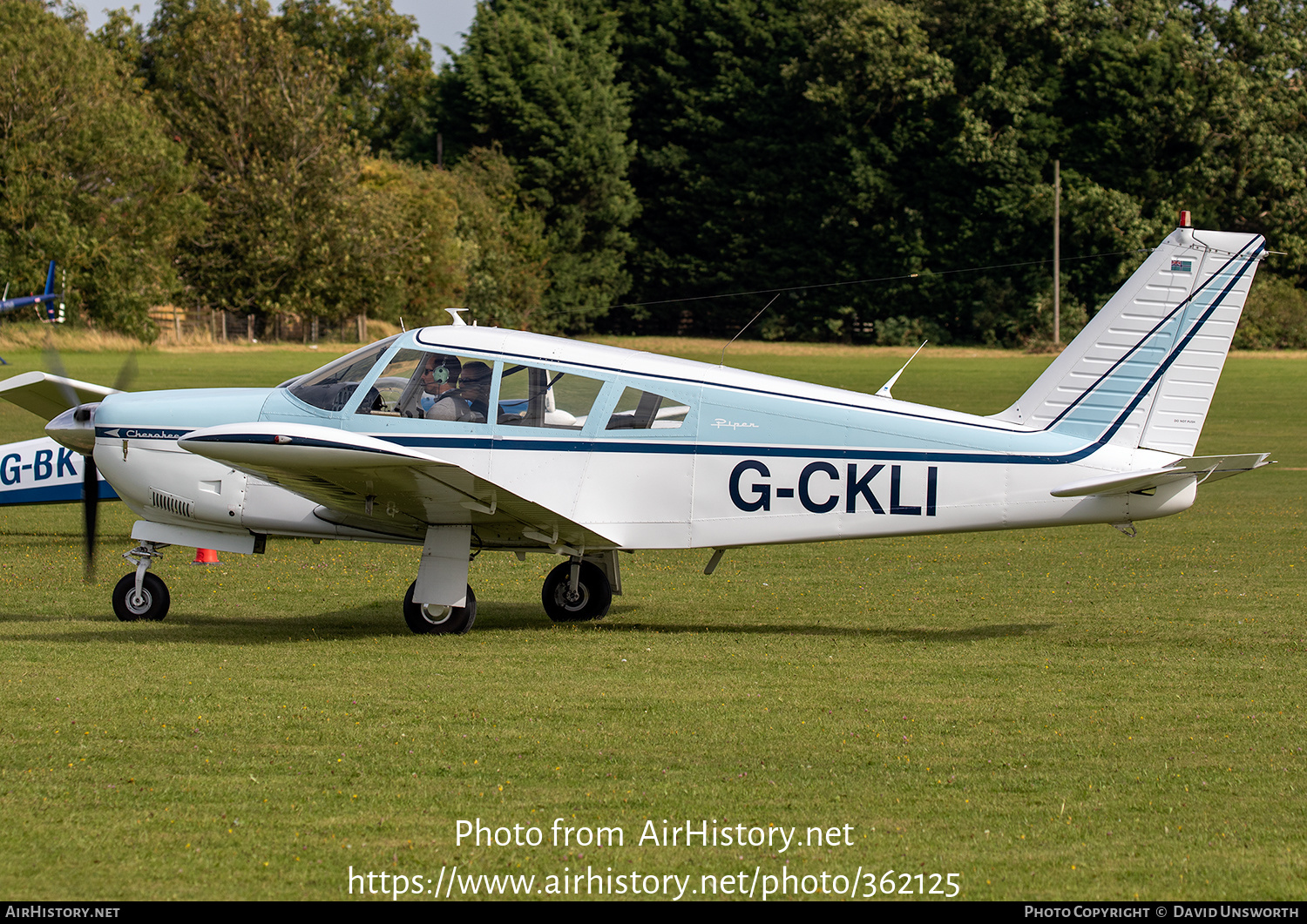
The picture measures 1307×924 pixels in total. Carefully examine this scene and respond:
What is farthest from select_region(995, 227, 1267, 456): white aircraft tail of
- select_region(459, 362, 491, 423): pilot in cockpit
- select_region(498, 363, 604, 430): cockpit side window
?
select_region(459, 362, 491, 423): pilot in cockpit

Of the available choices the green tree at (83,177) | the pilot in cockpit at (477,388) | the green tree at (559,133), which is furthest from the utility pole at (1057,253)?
the pilot in cockpit at (477,388)

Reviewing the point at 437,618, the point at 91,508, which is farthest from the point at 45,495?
the point at 437,618

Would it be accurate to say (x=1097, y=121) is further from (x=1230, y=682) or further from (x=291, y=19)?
(x=1230, y=682)

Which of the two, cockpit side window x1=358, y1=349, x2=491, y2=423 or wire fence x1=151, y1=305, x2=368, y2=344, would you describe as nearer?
cockpit side window x1=358, y1=349, x2=491, y2=423

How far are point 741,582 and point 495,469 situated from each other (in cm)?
385

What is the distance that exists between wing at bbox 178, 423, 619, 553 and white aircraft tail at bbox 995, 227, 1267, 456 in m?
3.62

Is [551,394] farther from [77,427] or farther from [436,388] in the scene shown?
[77,427]

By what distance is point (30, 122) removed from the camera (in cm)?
5344

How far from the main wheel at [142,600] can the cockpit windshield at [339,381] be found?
1.92m

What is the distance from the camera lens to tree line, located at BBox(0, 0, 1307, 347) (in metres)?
57.2

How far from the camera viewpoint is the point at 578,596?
11.1m

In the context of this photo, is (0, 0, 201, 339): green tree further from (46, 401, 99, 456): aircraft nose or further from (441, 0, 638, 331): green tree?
(46, 401, 99, 456): aircraft nose

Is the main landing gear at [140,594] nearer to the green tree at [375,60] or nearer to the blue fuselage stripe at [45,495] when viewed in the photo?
the blue fuselage stripe at [45,495]

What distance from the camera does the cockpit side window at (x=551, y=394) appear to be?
10.1m
